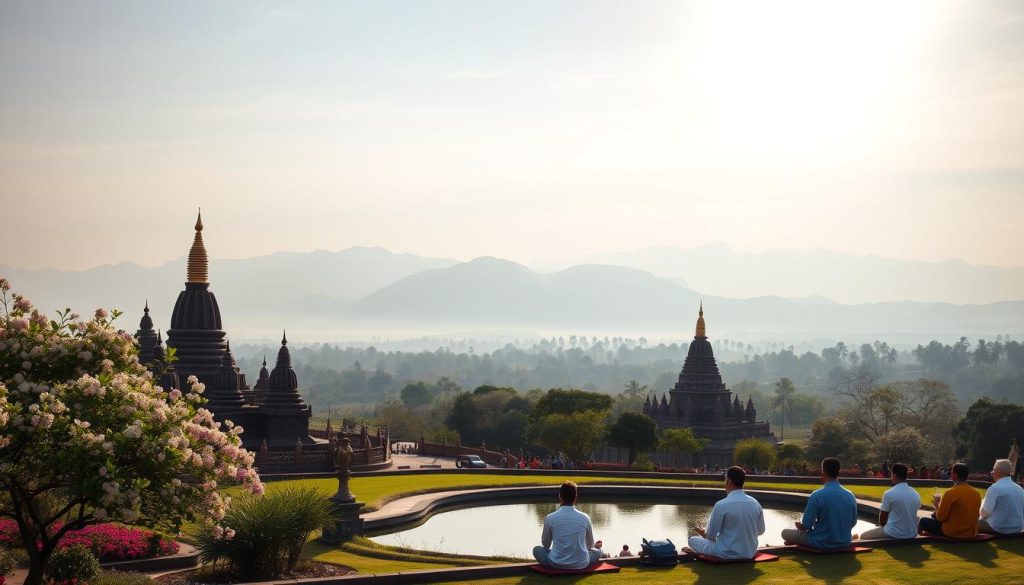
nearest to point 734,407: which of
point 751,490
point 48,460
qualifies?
point 751,490

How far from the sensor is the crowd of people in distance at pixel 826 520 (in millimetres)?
16625

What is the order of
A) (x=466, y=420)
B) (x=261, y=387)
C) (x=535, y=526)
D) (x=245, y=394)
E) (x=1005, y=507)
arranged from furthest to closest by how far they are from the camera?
1. (x=466, y=420)
2. (x=261, y=387)
3. (x=245, y=394)
4. (x=535, y=526)
5. (x=1005, y=507)

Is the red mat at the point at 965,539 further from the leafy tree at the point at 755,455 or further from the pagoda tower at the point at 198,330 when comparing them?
the leafy tree at the point at 755,455

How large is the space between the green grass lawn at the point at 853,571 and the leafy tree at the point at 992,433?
53800 mm

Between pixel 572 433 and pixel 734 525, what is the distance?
44257 mm

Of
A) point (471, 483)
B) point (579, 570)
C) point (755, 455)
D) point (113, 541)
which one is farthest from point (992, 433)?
point (579, 570)

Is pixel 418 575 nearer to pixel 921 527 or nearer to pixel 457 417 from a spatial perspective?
pixel 921 527

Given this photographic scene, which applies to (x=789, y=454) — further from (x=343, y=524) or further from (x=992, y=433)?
(x=343, y=524)

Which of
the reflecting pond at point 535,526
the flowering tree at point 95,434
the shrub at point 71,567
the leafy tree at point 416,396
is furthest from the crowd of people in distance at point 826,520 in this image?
the leafy tree at point 416,396

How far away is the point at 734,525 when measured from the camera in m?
17.1

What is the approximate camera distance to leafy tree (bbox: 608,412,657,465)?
6538 cm

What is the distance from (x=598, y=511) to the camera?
34.9m

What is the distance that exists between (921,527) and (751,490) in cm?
1875

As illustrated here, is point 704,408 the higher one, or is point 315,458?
point 704,408
